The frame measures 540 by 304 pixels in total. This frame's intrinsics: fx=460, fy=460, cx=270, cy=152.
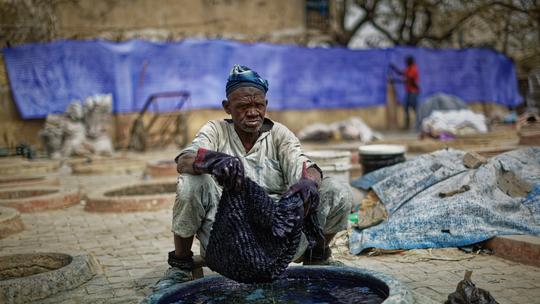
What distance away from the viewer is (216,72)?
42.6ft

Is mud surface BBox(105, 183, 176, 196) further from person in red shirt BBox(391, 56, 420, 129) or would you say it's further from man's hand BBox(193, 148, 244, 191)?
person in red shirt BBox(391, 56, 420, 129)

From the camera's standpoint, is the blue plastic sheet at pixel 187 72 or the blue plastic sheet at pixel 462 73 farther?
the blue plastic sheet at pixel 462 73

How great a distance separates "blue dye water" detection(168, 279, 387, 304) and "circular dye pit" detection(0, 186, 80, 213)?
422cm

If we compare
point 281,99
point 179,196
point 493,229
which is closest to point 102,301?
point 179,196

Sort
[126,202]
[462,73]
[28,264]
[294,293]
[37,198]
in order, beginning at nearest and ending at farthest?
[294,293] < [28,264] < [126,202] < [37,198] < [462,73]

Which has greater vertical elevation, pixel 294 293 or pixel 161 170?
pixel 161 170

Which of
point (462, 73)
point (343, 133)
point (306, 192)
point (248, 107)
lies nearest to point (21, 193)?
point (248, 107)

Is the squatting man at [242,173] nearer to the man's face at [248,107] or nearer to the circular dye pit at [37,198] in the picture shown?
the man's face at [248,107]

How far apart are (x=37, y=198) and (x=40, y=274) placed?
135 inches

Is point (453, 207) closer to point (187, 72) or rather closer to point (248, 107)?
point (248, 107)

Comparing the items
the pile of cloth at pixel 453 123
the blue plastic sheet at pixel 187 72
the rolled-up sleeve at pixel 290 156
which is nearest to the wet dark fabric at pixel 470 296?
the rolled-up sleeve at pixel 290 156

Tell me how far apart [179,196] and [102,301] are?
79 centimetres

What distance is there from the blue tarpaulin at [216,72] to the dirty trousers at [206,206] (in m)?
10.3

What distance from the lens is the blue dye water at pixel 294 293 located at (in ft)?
7.62
